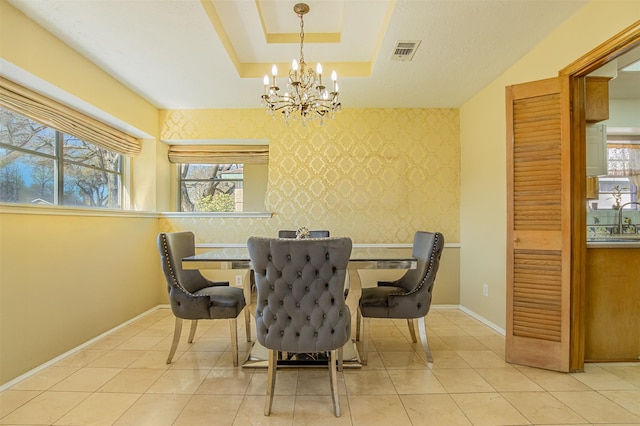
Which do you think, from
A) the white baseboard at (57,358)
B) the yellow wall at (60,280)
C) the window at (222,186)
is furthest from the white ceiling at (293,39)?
the white baseboard at (57,358)

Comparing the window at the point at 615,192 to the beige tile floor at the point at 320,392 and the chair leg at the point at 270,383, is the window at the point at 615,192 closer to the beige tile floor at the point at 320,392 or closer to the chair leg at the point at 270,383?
the beige tile floor at the point at 320,392

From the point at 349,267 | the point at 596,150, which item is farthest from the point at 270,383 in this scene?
the point at 596,150

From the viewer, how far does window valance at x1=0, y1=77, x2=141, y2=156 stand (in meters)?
2.15

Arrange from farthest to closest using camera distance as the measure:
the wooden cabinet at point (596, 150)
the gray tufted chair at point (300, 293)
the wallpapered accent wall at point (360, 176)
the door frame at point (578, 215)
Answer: the wallpapered accent wall at point (360, 176) → the wooden cabinet at point (596, 150) → the door frame at point (578, 215) → the gray tufted chair at point (300, 293)

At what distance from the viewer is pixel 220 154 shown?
158 inches

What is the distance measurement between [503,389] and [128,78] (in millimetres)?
4032

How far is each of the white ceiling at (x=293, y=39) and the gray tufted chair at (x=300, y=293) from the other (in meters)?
1.69

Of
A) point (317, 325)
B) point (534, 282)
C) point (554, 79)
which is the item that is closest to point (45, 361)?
point (317, 325)

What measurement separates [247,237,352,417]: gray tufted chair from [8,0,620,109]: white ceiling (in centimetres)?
169

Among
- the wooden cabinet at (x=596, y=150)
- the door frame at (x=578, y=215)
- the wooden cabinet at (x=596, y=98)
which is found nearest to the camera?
the door frame at (x=578, y=215)

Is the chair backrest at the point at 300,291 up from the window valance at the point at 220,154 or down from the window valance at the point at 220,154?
down

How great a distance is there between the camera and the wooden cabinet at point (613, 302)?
2.33 metres

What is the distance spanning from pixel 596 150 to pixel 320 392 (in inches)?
110

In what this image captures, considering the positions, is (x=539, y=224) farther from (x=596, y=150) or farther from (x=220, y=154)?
(x=220, y=154)
